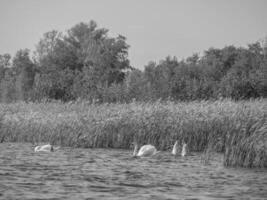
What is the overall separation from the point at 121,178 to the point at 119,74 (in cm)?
6632

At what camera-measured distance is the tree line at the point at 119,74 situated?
53.2 metres

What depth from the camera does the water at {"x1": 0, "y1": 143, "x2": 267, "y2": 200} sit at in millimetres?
11570

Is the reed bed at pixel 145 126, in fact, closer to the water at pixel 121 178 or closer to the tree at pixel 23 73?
the water at pixel 121 178

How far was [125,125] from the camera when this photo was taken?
22969 millimetres

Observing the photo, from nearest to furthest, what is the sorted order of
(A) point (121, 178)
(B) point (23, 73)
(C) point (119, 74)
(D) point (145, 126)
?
(A) point (121, 178), (D) point (145, 126), (B) point (23, 73), (C) point (119, 74)

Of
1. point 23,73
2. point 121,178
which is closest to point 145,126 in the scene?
point 121,178

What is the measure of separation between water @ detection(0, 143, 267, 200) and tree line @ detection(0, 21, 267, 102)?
12.1 metres

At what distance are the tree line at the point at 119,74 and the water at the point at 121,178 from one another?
12.1 metres

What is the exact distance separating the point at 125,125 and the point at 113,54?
60.4 meters

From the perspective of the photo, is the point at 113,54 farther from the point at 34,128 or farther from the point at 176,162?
the point at 176,162

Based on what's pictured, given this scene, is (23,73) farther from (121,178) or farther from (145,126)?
(121,178)

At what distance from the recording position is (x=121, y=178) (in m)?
13.9

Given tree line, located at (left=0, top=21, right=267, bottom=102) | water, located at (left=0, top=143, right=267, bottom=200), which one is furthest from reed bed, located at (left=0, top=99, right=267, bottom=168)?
tree line, located at (left=0, top=21, right=267, bottom=102)

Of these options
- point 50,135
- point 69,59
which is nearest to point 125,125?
point 50,135
